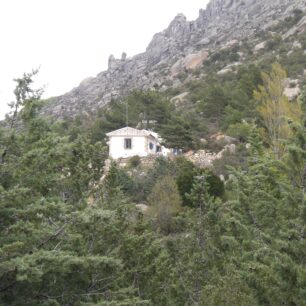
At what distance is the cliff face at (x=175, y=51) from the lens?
78688 mm

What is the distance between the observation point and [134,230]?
14.5 m

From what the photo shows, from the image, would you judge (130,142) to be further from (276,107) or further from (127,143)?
(276,107)

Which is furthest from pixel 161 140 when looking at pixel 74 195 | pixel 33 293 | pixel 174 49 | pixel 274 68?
pixel 174 49

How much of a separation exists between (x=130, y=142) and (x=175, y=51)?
195 ft

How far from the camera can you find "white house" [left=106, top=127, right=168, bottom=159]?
4047 centimetres

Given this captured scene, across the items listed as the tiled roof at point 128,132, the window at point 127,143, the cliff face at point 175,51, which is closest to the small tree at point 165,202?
the tiled roof at point 128,132

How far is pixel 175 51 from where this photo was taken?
97125 millimetres

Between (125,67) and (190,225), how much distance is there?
92159mm

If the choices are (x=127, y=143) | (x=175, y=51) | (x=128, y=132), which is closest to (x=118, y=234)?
(x=128, y=132)

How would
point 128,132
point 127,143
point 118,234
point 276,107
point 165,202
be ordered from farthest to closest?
point 127,143, point 128,132, point 276,107, point 165,202, point 118,234

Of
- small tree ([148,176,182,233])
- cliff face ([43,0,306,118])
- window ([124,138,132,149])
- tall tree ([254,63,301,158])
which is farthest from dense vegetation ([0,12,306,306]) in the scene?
cliff face ([43,0,306,118])

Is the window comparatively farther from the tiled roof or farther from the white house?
the tiled roof

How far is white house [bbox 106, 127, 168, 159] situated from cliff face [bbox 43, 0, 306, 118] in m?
28.6

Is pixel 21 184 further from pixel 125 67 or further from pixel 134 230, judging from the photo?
pixel 125 67
